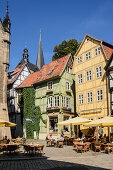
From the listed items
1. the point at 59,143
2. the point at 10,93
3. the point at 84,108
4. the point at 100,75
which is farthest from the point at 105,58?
the point at 10,93

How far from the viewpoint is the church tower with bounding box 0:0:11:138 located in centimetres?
2467

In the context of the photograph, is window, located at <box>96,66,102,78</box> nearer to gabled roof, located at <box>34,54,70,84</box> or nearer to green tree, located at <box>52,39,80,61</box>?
gabled roof, located at <box>34,54,70,84</box>

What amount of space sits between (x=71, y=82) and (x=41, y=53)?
34232mm

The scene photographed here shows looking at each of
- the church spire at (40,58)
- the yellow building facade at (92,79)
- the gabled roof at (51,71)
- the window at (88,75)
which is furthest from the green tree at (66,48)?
the church spire at (40,58)

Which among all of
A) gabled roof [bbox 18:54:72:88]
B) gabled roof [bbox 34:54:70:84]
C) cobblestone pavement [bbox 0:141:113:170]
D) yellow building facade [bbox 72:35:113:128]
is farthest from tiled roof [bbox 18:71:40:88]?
cobblestone pavement [bbox 0:141:113:170]

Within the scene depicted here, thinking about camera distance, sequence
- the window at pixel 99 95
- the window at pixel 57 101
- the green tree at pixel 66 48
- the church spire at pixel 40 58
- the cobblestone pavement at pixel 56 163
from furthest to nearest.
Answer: the church spire at pixel 40 58, the green tree at pixel 66 48, the window at pixel 57 101, the window at pixel 99 95, the cobblestone pavement at pixel 56 163

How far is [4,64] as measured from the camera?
1053 inches

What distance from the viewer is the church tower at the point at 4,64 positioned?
24.7 metres

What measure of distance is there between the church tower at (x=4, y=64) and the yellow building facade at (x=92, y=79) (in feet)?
31.9

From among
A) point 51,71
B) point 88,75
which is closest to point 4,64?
point 51,71

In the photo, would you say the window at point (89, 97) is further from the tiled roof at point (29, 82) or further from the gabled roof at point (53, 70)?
the tiled roof at point (29, 82)

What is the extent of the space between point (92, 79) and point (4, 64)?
1177 cm

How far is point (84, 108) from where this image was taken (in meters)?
26.9

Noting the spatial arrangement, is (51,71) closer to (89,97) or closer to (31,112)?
(31,112)
